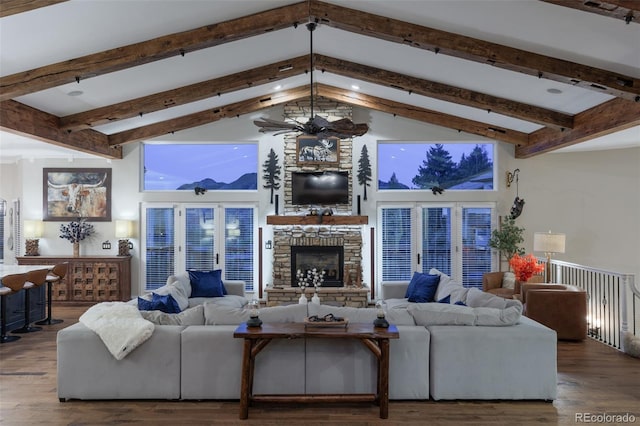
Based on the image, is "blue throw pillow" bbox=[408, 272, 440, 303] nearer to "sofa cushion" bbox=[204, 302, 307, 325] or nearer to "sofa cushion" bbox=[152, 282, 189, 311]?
"sofa cushion" bbox=[204, 302, 307, 325]

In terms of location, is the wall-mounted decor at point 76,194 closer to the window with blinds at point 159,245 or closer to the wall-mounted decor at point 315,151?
the window with blinds at point 159,245

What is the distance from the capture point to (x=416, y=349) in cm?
400

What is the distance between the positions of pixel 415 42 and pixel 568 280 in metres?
5.31

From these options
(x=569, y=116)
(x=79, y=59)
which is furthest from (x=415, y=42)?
(x=79, y=59)

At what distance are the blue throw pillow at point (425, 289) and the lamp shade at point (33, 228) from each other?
7.21 metres

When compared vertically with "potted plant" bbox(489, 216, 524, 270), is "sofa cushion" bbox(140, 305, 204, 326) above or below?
below

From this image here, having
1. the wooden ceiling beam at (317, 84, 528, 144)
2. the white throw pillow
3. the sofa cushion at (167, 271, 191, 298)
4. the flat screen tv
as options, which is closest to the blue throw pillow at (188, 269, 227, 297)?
the sofa cushion at (167, 271, 191, 298)

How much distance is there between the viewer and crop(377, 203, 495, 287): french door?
902 centimetres

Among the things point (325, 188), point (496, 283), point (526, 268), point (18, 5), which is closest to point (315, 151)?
point (325, 188)

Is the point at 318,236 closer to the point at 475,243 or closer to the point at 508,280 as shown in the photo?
the point at 475,243

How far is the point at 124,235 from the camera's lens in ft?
28.7

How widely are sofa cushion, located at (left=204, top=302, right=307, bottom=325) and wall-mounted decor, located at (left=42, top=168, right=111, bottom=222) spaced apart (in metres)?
5.92

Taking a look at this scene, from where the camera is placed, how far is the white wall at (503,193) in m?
8.62

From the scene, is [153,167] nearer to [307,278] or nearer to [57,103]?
[57,103]
